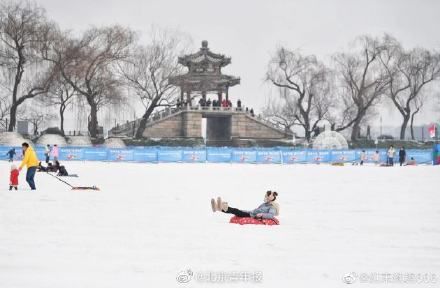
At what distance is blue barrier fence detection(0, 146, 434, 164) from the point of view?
4284cm

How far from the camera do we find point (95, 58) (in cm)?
5406

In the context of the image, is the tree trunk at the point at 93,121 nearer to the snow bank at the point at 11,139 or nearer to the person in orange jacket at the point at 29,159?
the snow bank at the point at 11,139

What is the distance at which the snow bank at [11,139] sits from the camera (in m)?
50.5

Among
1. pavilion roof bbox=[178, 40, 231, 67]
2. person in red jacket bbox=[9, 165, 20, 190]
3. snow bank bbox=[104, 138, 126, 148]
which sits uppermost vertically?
pavilion roof bbox=[178, 40, 231, 67]

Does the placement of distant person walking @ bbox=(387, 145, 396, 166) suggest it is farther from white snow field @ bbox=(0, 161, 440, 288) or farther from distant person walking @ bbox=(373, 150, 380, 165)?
white snow field @ bbox=(0, 161, 440, 288)

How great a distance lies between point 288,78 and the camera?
68.8 metres

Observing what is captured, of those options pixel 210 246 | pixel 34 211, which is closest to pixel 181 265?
pixel 210 246

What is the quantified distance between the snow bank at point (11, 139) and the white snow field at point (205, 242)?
111 feet

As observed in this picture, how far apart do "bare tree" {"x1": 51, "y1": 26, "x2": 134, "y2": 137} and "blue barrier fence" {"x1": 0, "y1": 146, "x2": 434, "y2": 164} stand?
1213 centimetres

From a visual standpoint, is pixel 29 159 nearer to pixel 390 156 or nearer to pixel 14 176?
pixel 14 176

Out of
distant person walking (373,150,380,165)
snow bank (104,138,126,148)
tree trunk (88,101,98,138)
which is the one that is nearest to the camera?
distant person walking (373,150,380,165)

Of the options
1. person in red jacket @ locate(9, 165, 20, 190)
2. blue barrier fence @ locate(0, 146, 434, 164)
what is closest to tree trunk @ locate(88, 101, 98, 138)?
blue barrier fence @ locate(0, 146, 434, 164)

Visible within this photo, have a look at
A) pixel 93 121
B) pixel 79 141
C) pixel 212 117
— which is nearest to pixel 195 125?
pixel 212 117

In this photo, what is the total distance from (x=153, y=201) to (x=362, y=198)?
589cm
